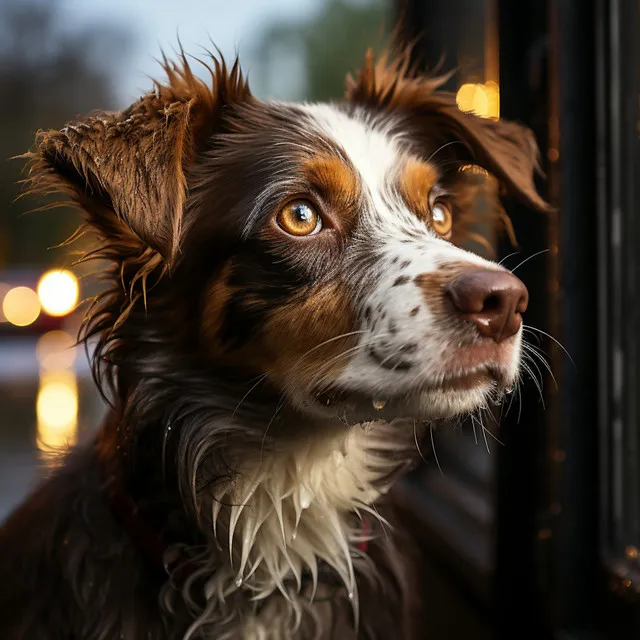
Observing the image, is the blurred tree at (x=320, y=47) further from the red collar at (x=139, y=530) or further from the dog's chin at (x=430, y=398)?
the red collar at (x=139, y=530)

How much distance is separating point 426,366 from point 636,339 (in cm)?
82

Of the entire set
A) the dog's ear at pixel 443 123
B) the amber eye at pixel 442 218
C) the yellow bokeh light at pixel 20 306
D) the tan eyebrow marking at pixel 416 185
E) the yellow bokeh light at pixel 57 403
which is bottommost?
the yellow bokeh light at pixel 57 403

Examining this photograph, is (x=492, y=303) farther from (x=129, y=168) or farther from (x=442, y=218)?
(x=129, y=168)

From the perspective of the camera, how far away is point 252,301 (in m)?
1.19

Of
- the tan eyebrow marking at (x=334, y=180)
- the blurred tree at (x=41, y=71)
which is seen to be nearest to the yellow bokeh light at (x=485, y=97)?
the tan eyebrow marking at (x=334, y=180)

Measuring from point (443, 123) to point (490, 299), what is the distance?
0.60 m

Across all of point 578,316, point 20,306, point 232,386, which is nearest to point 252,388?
point 232,386

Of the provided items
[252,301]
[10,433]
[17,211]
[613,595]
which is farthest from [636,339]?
[10,433]

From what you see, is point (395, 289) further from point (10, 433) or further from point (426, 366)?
point (10, 433)

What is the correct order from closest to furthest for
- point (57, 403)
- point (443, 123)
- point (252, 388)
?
point (252, 388), point (443, 123), point (57, 403)

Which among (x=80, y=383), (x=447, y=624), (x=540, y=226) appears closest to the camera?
(x=80, y=383)

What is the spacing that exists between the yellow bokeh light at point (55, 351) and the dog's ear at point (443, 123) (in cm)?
74

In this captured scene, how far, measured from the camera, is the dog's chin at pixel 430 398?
3.42 feet

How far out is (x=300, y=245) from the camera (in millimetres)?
1188
